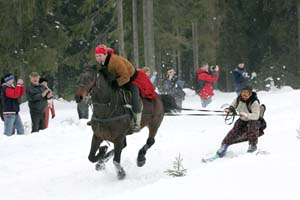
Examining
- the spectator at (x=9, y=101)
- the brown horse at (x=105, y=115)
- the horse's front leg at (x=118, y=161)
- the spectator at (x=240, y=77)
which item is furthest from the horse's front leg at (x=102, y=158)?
the spectator at (x=240, y=77)

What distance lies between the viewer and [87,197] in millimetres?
7910

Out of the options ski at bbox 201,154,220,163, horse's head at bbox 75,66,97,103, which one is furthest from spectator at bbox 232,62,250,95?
horse's head at bbox 75,66,97,103

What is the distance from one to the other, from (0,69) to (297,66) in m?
19.4

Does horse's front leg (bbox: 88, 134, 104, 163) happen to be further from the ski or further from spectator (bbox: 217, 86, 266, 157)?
spectator (bbox: 217, 86, 266, 157)

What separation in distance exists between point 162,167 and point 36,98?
5393 millimetres

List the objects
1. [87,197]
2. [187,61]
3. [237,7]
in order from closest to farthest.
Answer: [87,197] < [237,7] < [187,61]

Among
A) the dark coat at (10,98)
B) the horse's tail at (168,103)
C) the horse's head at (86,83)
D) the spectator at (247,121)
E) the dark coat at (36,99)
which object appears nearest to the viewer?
the horse's head at (86,83)

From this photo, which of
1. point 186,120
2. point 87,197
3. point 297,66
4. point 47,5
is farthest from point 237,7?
point 87,197

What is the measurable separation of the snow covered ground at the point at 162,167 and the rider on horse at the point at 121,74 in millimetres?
1214

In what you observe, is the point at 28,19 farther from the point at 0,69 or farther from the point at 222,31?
the point at 222,31

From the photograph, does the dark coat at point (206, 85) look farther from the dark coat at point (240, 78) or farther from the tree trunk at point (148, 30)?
the tree trunk at point (148, 30)

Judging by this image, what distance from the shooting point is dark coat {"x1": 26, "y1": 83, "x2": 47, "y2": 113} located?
14.0 m

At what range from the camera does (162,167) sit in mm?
9875

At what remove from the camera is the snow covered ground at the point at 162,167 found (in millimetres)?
6004
